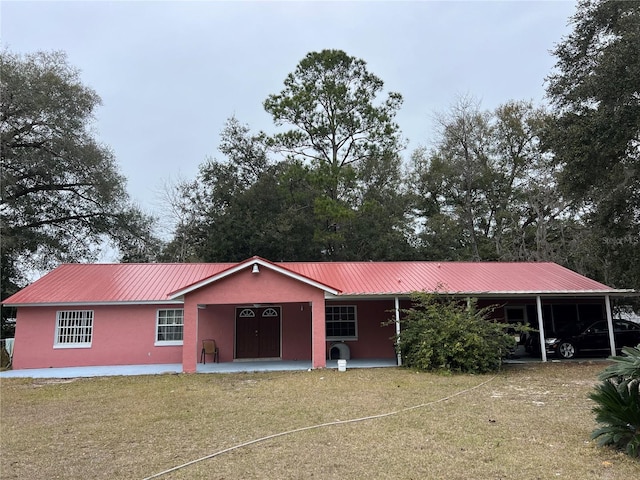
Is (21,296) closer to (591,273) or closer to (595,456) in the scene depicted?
(595,456)

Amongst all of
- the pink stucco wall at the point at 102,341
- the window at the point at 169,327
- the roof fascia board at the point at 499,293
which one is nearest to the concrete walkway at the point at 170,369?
the pink stucco wall at the point at 102,341

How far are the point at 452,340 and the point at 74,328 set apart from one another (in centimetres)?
1342

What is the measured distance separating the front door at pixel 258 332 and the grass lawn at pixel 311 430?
5.38 m

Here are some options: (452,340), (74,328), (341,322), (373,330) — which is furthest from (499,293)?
(74,328)

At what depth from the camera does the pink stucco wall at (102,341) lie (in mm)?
16234

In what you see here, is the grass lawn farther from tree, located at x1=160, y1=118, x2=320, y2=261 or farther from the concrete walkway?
tree, located at x1=160, y1=118, x2=320, y2=261

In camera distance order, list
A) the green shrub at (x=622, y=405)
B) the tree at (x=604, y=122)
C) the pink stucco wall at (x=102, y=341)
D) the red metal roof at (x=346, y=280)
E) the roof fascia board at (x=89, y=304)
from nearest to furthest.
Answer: the green shrub at (x=622, y=405), the tree at (x=604, y=122), the roof fascia board at (x=89, y=304), the red metal roof at (x=346, y=280), the pink stucco wall at (x=102, y=341)

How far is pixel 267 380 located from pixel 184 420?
15.6ft

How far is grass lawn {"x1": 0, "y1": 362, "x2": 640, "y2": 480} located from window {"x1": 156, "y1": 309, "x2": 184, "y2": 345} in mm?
4839

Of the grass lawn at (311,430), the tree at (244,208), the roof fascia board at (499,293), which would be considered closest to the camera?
the grass lawn at (311,430)

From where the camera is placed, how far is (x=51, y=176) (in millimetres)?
26250

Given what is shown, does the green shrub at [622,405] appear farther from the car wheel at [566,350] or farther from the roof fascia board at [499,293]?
the car wheel at [566,350]

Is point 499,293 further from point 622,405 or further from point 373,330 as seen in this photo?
point 622,405

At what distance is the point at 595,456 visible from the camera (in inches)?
216
